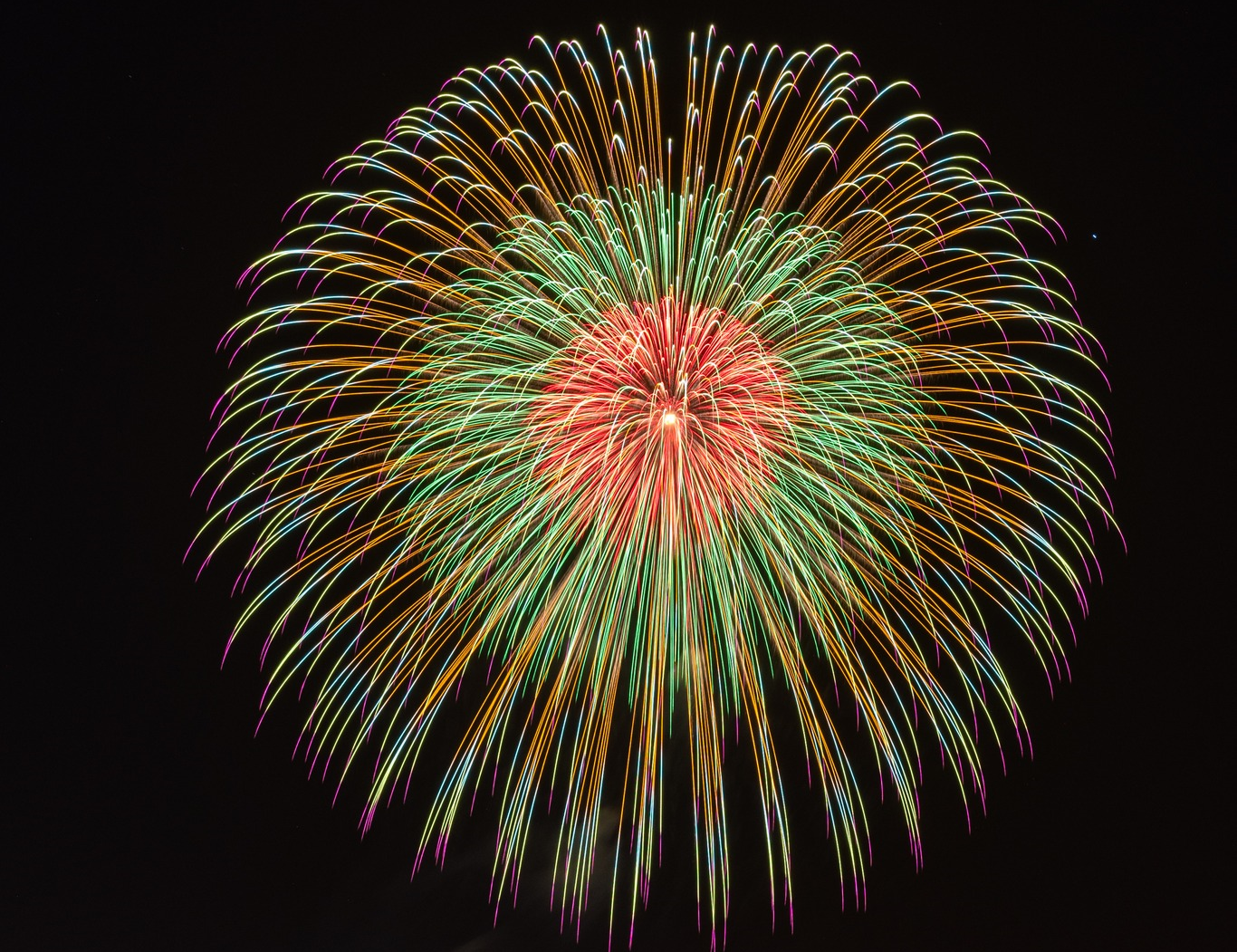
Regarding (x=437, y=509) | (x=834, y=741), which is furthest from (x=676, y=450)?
(x=834, y=741)

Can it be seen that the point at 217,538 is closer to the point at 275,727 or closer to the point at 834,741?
the point at 275,727

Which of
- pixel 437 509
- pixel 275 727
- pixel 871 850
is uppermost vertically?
pixel 437 509

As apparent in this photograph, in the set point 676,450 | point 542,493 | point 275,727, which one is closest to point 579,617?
point 542,493

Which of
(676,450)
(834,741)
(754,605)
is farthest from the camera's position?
(834,741)

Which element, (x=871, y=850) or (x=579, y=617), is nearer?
(x=579, y=617)

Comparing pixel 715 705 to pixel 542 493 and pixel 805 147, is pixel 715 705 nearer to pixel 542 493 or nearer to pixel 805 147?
pixel 542 493

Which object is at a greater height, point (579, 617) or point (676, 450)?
point (676, 450)

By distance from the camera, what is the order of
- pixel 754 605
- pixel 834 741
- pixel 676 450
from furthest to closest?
pixel 834 741 < pixel 754 605 < pixel 676 450
